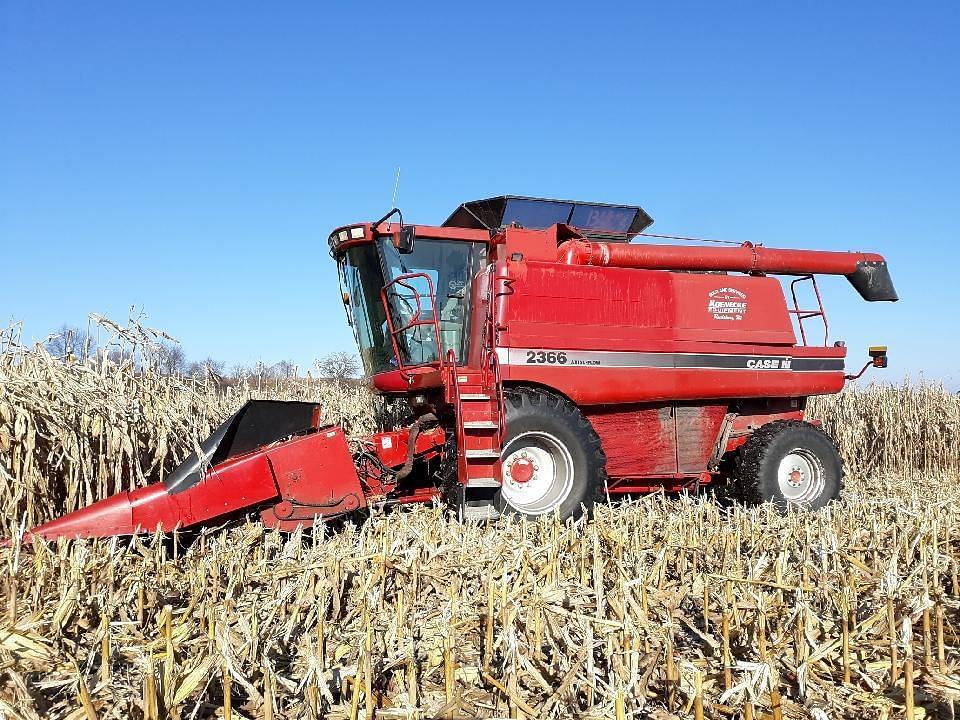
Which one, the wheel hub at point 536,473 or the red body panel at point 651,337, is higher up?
the red body panel at point 651,337

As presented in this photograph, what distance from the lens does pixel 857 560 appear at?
3543mm

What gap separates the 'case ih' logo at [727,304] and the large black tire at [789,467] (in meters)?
0.95

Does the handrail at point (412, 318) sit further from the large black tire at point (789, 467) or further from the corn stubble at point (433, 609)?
the large black tire at point (789, 467)

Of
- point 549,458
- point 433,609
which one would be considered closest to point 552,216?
point 549,458

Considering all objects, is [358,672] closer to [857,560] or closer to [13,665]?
[13,665]

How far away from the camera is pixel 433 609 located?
10.1ft

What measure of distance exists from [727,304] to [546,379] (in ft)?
6.23

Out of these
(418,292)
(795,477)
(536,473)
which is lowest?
(795,477)

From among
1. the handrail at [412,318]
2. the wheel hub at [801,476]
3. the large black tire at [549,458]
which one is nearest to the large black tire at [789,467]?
the wheel hub at [801,476]

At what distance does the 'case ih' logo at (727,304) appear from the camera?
6223mm

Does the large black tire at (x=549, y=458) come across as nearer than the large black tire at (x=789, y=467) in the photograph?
Yes

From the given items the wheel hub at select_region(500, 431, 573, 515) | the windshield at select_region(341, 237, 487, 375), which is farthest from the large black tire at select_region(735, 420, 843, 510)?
the windshield at select_region(341, 237, 487, 375)

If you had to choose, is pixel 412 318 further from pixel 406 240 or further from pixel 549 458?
pixel 549 458

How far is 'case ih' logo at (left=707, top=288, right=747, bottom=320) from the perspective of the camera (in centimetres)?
622
